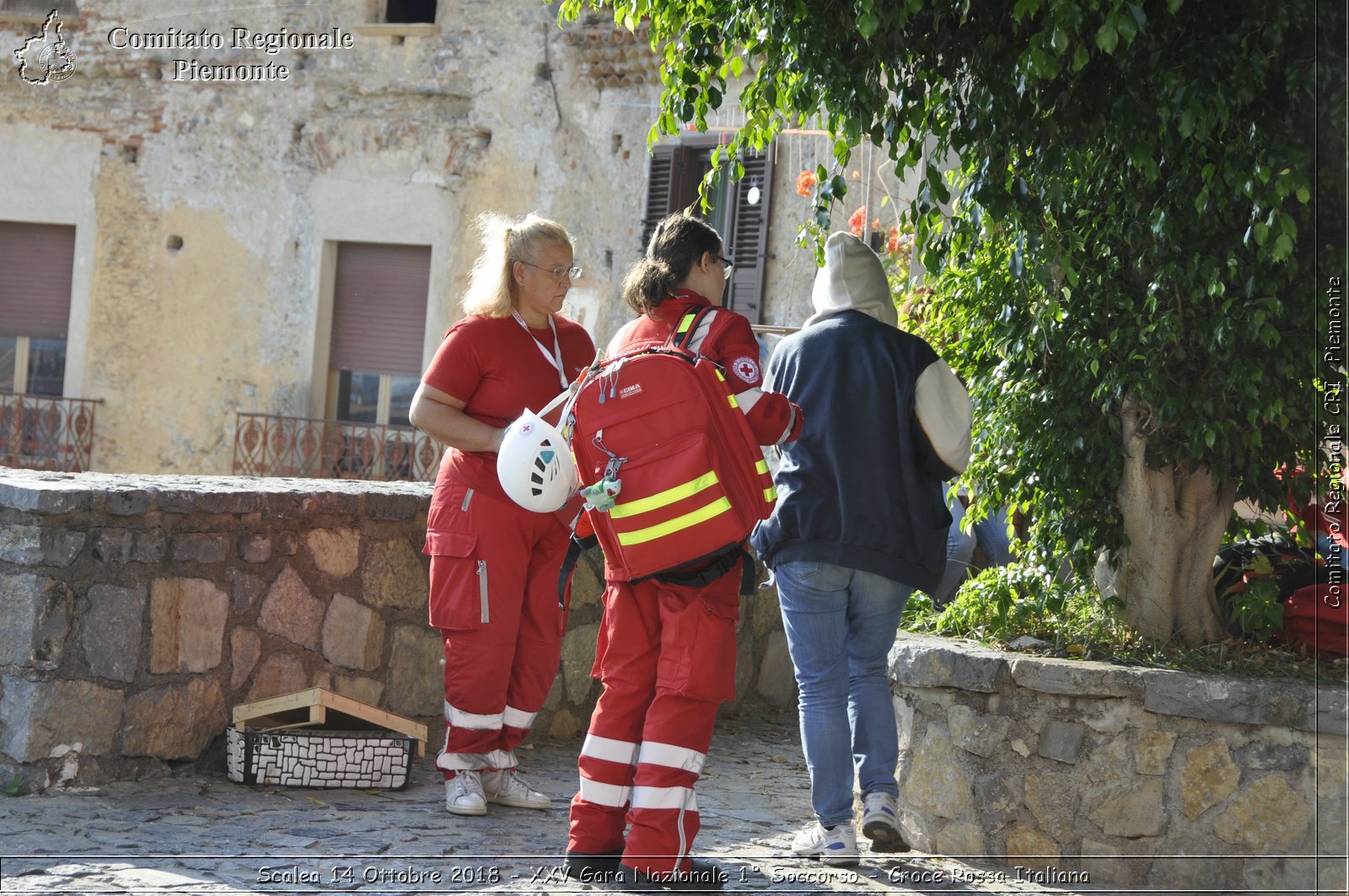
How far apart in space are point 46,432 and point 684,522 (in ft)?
49.4

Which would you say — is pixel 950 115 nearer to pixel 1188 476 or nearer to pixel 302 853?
pixel 1188 476

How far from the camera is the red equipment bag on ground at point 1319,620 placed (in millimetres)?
4145

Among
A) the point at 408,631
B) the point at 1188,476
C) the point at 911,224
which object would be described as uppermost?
the point at 911,224

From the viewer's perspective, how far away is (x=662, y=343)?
3713mm

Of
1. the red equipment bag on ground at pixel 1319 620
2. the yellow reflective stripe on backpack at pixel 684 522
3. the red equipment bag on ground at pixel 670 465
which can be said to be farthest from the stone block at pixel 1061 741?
the yellow reflective stripe on backpack at pixel 684 522

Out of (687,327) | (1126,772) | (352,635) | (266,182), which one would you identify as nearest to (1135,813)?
(1126,772)

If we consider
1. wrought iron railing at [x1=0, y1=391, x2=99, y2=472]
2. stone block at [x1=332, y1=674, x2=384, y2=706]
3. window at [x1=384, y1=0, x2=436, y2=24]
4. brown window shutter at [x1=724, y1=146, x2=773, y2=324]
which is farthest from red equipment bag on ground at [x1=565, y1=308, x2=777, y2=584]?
wrought iron railing at [x1=0, y1=391, x2=99, y2=472]

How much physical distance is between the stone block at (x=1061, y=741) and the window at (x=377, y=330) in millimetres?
12201

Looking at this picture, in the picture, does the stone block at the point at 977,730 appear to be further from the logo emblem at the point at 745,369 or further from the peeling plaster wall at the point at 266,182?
the peeling plaster wall at the point at 266,182

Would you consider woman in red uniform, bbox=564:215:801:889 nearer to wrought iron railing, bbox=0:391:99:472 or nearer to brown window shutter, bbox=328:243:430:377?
brown window shutter, bbox=328:243:430:377

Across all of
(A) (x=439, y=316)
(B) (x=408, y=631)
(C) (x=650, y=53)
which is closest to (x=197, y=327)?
(A) (x=439, y=316)

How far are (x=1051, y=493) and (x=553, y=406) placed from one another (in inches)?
68.0

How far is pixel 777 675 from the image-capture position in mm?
6652

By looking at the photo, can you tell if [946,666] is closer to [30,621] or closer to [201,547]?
[201,547]
